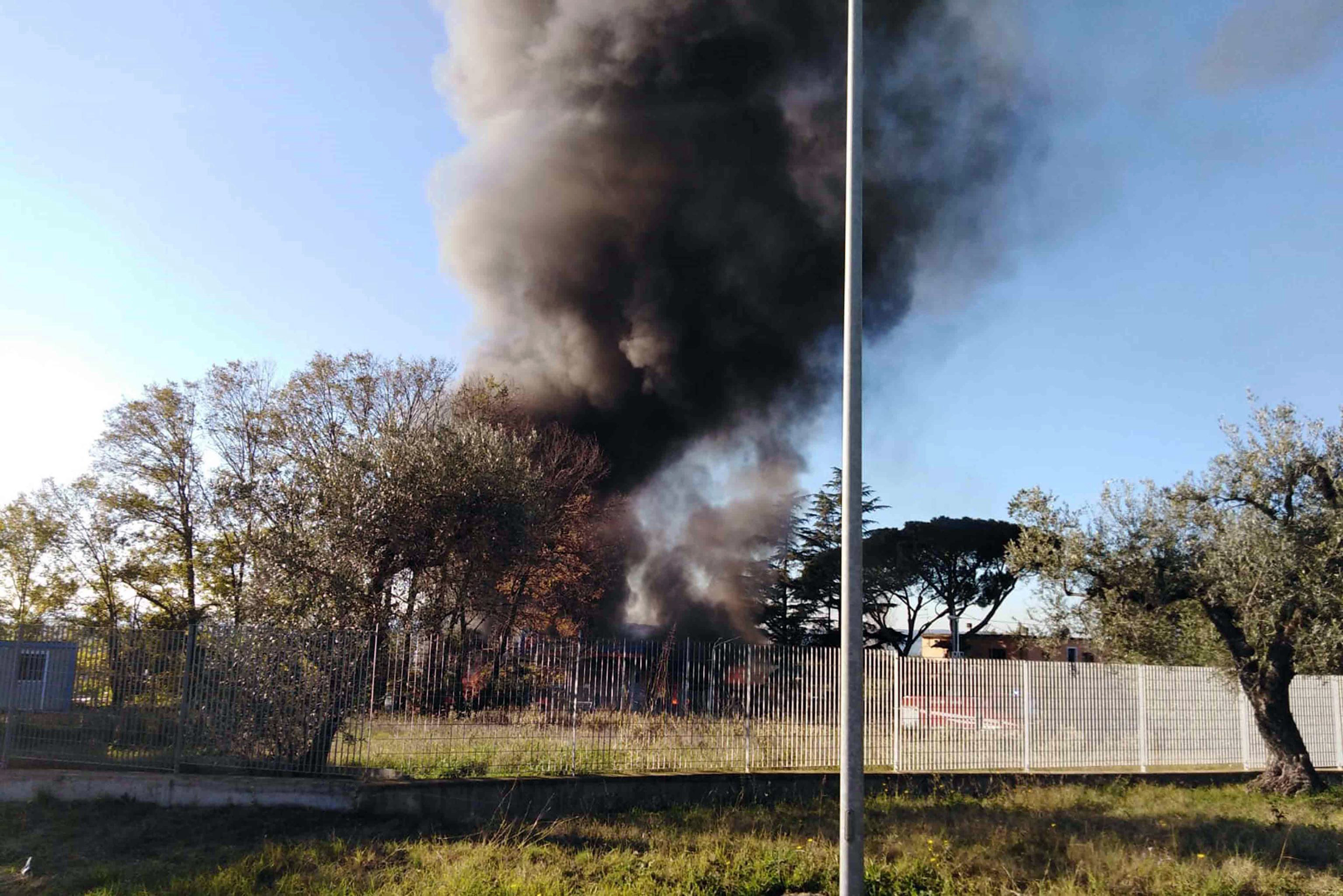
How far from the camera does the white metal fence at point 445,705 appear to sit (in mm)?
10258

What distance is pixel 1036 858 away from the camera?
888 centimetres

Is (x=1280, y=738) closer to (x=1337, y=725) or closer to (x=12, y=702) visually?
(x=1337, y=725)

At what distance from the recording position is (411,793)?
986cm

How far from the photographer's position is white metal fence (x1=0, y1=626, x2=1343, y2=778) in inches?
404

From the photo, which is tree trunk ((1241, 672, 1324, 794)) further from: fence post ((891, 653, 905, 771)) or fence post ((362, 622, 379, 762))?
fence post ((362, 622, 379, 762))

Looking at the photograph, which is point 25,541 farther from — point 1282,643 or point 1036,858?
point 1282,643

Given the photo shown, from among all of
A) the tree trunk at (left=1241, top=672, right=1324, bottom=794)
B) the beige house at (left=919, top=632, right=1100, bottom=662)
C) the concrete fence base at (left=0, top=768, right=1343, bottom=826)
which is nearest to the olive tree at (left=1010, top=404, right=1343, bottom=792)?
the tree trunk at (left=1241, top=672, right=1324, bottom=794)

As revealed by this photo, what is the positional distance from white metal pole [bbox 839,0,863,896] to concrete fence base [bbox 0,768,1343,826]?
447 cm

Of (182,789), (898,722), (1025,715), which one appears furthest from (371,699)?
(1025,715)

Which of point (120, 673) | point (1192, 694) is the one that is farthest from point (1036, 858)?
point (120, 673)

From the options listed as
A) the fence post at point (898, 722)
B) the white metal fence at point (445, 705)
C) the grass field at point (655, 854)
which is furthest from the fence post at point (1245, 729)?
the fence post at point (898, 722)

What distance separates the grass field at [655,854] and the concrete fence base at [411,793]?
0.21 m

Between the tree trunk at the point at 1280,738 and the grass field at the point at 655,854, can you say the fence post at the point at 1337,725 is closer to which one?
the tree trunk at the point at 1280,738

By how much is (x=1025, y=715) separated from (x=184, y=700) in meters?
11.5
